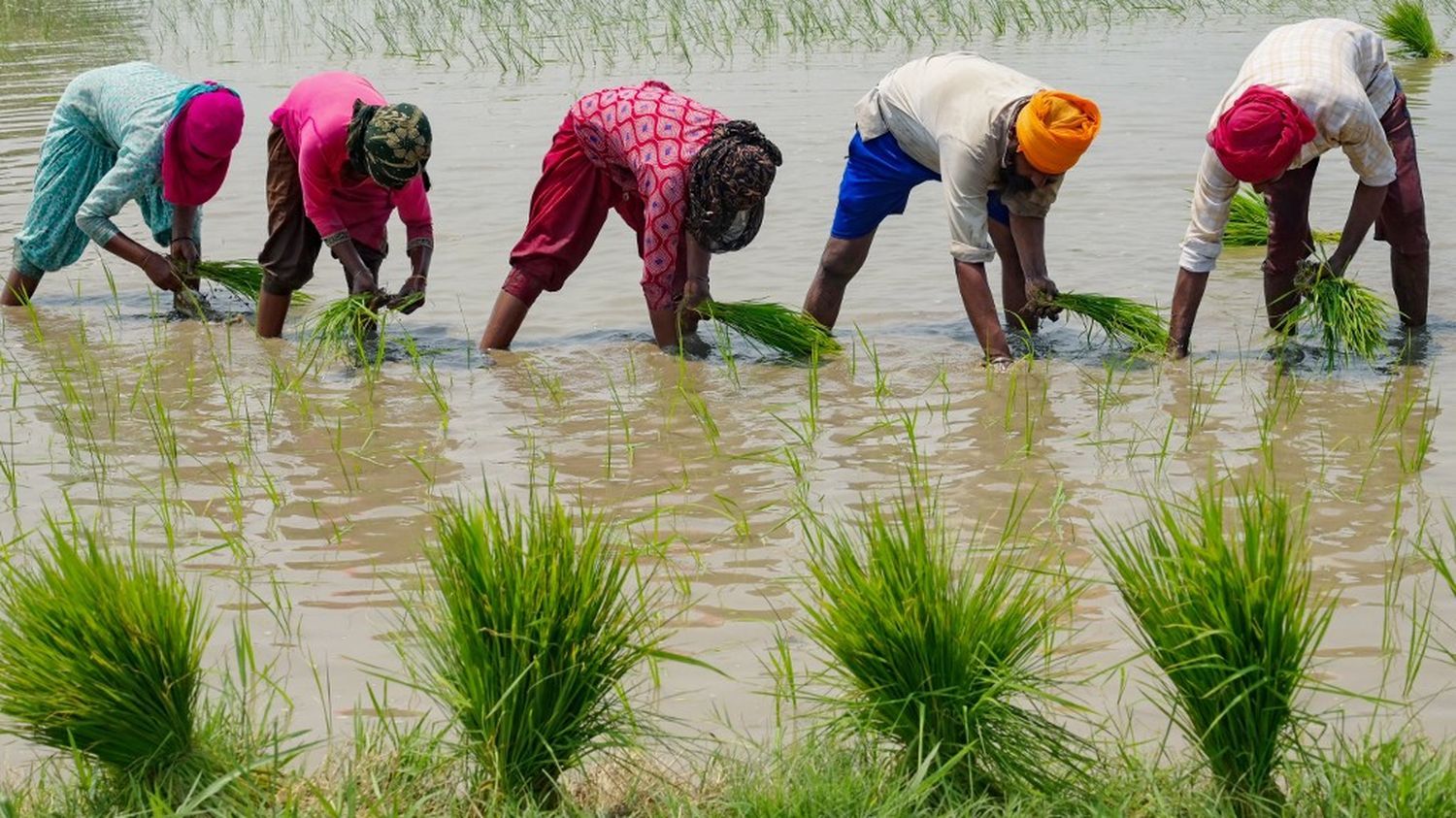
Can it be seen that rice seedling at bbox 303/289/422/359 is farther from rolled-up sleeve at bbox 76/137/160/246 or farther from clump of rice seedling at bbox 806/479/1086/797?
clump of rice seedling at bbox 806/479/1086/797

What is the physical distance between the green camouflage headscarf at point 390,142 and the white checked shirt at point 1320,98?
2.31 m

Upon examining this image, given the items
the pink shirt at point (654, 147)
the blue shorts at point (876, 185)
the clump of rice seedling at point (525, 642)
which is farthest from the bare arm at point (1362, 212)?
A: the clump of rice seedling at point (525, 642)

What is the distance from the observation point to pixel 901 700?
244 cm

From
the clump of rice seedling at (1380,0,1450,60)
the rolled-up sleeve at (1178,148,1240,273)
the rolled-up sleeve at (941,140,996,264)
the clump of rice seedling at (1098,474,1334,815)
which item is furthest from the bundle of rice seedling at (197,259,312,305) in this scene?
the clump of rice seedling at (1380,0,1450,60)

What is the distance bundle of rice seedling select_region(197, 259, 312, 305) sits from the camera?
6.10 m

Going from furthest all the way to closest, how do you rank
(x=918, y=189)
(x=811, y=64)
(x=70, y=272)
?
(x=811, y=64) < (x=918, y=189) < (x=70, y=272)

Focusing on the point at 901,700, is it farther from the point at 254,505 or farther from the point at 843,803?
the point at 254,505

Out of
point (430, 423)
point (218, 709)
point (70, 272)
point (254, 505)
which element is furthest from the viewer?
point (70, 272)

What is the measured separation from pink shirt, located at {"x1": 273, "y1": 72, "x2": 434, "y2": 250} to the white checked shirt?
2.44 m

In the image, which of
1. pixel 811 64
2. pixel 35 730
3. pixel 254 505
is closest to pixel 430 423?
pixel 254 505

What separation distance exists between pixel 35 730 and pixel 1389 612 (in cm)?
245

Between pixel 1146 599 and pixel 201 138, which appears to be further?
pixel 201 138

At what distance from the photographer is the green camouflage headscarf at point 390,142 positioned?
4.79 meters

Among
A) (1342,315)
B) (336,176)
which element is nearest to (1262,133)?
(1342,315)
